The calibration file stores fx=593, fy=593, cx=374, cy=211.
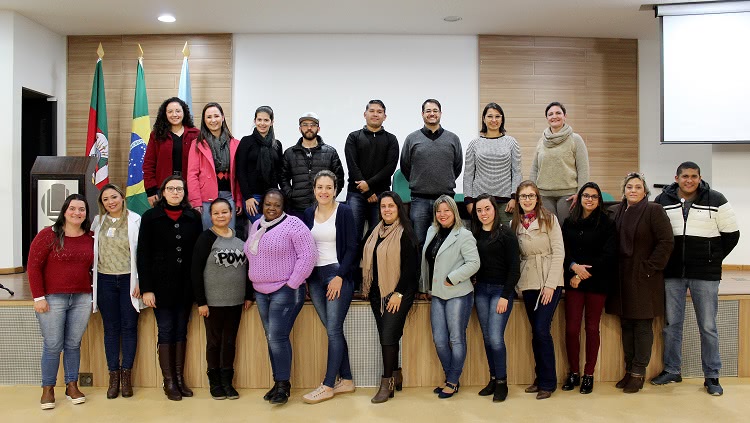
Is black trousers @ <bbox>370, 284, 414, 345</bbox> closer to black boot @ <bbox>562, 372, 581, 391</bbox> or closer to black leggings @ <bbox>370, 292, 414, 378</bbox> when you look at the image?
black leggings @ <bbox>370, 292, 414, 378</bbox>

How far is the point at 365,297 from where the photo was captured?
4254 mm

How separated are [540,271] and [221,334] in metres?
2.18

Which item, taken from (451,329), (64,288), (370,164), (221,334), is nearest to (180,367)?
(221,334)

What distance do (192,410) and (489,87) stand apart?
529 centimetres

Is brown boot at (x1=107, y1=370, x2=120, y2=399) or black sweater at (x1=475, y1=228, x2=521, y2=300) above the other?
black sweater at (x1=475, y1=228, x2=521, y2=300)

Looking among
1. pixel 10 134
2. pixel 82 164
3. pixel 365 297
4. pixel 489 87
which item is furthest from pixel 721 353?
pixel 10 134

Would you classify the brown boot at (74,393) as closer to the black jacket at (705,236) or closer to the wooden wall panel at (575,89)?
the black jacket at (705,236)

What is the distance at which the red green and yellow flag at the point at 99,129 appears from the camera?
6.84 meters

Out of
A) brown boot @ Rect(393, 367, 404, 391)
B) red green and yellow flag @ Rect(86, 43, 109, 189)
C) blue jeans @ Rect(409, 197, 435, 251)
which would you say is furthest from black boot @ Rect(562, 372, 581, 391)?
red green and yellow flag @ Rect(86, 43, 109, 189)

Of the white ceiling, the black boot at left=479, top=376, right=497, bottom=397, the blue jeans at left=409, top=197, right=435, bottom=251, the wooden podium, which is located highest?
the white ceiling

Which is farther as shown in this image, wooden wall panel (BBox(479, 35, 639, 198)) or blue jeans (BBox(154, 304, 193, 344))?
wooden wall panel (BBox(479, 35, 639, 198))

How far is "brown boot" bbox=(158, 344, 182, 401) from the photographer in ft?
13.0

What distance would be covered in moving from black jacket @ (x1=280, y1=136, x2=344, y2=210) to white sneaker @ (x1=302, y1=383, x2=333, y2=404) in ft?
4.29

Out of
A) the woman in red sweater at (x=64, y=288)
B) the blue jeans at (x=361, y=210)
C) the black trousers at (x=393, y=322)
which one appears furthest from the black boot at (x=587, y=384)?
the woman in red sweater at (x=64, y=288)
